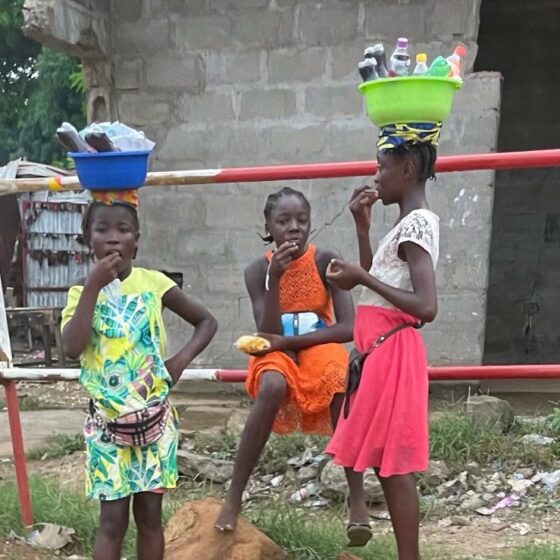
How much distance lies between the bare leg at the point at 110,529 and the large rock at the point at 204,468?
158 cm

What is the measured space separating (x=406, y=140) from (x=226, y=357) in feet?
11.6

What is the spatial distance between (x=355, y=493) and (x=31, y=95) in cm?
2104

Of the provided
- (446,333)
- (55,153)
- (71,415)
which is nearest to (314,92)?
(446,333)

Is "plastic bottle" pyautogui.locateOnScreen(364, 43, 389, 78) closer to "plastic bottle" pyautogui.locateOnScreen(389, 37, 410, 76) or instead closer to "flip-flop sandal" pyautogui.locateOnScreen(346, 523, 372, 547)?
"plastic bottle" pyautogui.locateOnScreen(389, 37, 410, 76)

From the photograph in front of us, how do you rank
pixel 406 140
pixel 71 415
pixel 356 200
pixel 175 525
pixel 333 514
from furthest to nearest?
pixel 71 415, pixel 333 514, pixel 175 525, pixel 356 200, pixel 406 140

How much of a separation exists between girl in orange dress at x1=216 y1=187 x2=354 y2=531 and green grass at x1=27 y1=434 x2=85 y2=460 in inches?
81.7

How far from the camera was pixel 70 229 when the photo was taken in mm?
10305

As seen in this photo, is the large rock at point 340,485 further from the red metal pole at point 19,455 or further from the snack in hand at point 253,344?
the red metal pole at point 19,455

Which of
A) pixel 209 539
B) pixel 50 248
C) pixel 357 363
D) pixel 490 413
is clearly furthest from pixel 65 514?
pixel 50 248

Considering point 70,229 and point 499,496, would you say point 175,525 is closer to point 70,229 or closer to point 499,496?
point 499,496

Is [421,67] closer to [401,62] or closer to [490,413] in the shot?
[401,62]

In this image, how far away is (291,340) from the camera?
2820 mm

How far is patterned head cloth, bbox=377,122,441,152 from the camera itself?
2.30 m

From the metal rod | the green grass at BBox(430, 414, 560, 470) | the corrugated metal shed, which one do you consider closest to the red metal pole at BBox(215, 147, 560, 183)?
the metal rod
